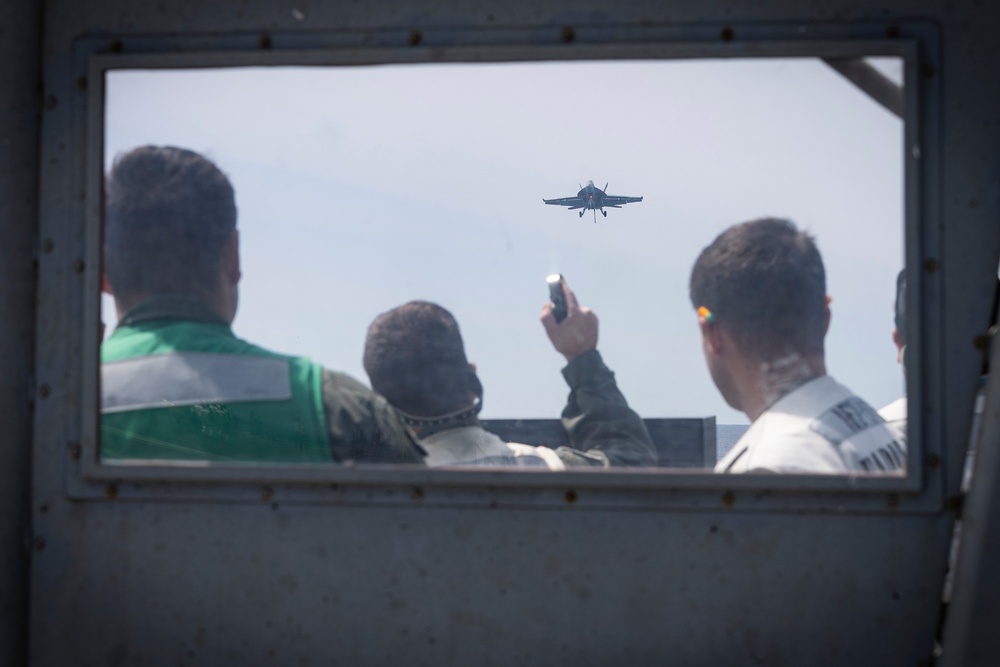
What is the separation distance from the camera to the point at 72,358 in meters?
2.03

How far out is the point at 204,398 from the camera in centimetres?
204

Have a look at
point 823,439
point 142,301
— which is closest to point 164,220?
point 142,301

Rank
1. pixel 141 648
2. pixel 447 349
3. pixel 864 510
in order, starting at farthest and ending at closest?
pixel 447 349 → pixel 141 648 → pixel 864 510

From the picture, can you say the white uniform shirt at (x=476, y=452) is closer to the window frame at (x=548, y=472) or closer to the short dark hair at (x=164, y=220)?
the window frame at (x=548, y=472)

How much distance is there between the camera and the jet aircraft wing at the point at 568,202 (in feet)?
7.70

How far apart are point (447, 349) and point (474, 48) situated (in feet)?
2.25

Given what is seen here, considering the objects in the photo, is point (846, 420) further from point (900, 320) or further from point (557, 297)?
point (557, 297)

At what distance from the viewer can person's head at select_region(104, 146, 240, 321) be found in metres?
→ 2.05

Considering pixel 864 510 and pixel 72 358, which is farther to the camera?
pixel 72 358

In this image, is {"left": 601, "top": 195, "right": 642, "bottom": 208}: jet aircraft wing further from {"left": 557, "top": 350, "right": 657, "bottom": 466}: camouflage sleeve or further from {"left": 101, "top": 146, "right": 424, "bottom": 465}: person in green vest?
{"left": 101, "top": 146, "right": 424, "bottom": 465}: person in green vest

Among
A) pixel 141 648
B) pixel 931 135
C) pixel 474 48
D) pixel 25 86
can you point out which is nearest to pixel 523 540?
pixel 141 648

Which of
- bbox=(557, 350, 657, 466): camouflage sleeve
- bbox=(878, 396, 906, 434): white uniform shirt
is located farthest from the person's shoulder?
bbox=(557, 350, 657, 466): camouflage sleeve

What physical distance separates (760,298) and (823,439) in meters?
0.35

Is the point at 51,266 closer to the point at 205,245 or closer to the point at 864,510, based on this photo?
the point at 205,245
